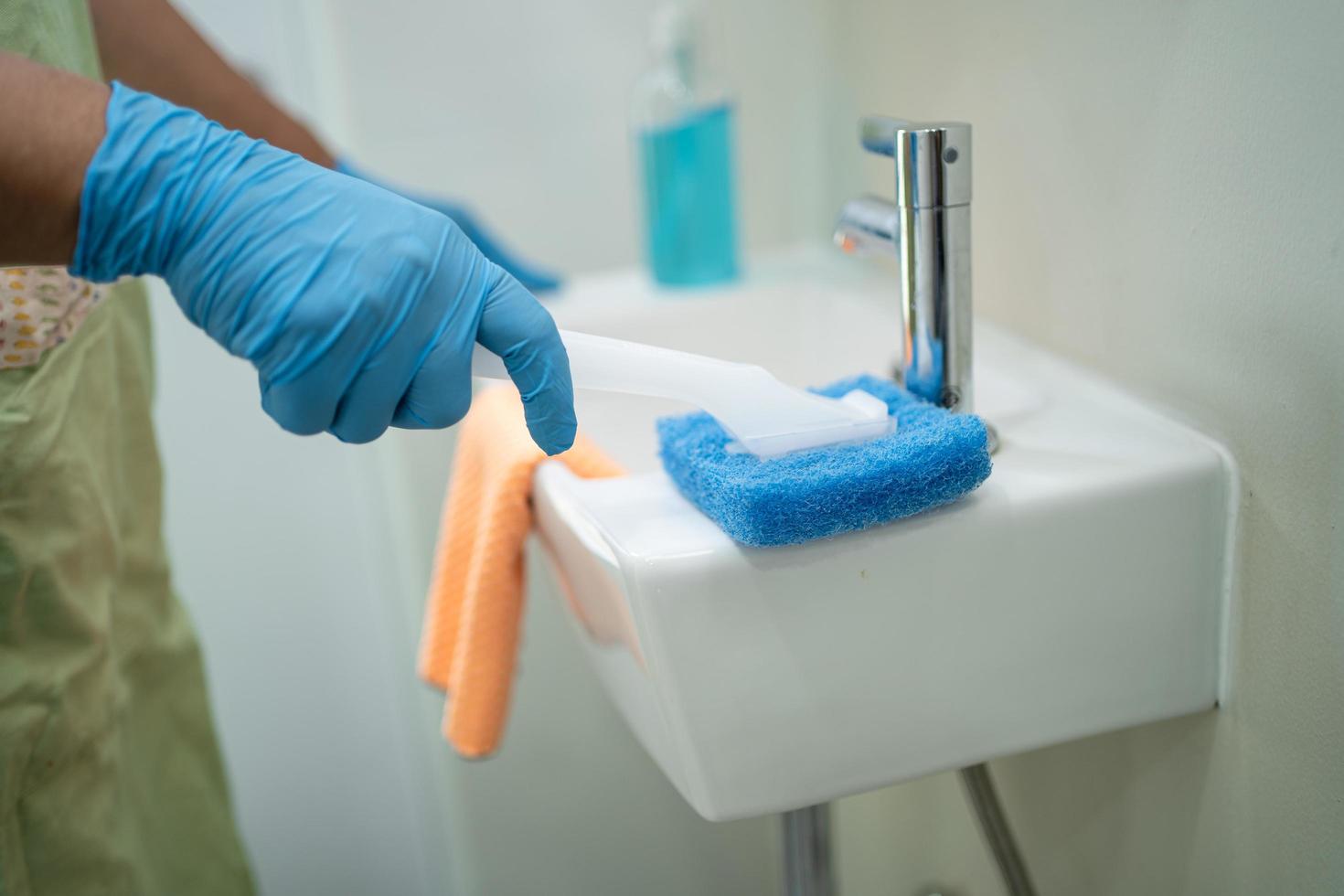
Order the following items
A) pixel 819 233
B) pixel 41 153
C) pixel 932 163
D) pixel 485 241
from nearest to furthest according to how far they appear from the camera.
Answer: pixel 41 153 < pixel 932 163 < pixel 485 241 < pixel 819 233

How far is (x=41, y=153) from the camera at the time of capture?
0.45m

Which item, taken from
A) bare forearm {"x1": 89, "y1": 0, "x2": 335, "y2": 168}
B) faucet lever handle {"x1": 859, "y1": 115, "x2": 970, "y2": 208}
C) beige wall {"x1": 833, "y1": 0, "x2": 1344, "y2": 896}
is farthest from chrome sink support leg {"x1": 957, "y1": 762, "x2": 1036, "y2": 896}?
bare forearm {"x1": 89, "y1": 0, "x2": 335, "y2": 168}

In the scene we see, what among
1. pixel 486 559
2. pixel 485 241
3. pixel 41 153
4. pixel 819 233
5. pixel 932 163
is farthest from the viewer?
pixel 819 233

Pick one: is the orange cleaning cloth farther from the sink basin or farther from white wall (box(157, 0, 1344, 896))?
white wall (box(157, 0, 1344, 896))

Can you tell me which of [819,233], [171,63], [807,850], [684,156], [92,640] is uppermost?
[171,63]

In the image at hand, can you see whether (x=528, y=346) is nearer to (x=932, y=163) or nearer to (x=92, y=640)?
(x=932, y=163)

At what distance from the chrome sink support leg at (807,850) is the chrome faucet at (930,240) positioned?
0.29 meters

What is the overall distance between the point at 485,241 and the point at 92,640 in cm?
45

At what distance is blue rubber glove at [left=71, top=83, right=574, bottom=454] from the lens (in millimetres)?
450

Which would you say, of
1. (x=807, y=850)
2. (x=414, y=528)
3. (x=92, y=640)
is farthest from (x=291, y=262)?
(x=414, y=528)

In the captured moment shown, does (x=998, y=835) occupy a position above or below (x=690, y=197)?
below

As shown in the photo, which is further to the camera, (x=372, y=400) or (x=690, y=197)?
(x=690, y=197)

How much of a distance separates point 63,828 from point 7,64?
1.46ft

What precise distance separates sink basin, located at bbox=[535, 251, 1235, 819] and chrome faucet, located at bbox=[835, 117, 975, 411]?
57 millimetres
